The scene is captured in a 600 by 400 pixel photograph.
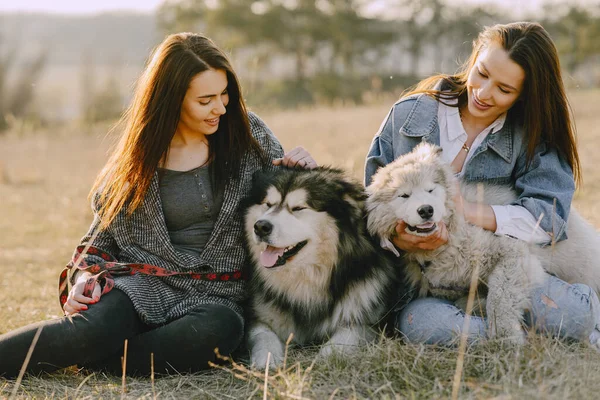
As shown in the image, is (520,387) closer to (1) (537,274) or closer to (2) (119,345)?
→ (1) (537,274)

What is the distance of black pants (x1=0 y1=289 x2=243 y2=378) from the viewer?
2729mm

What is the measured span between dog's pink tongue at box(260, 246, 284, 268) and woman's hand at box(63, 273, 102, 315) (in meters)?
0.81

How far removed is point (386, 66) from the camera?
29.3 meters

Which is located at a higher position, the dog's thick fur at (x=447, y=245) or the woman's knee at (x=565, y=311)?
the dog's thick fur at (x=447, y=245)

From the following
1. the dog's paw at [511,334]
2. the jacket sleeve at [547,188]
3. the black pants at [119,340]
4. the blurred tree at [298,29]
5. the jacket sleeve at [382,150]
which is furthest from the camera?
the blurred tree at [298,29]

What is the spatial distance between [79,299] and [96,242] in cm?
41

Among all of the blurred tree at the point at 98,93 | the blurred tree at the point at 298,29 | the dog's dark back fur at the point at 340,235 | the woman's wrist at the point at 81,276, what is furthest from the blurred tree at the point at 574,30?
the woman's wrist at the point at 81,276

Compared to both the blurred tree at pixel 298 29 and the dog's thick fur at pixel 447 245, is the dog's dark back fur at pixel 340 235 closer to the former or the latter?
the dog's thick fur at pixel 447 245

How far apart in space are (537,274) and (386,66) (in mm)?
27655

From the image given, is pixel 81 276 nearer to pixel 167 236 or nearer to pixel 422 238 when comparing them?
pixel 167 236

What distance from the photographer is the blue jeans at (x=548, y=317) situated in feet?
9.14

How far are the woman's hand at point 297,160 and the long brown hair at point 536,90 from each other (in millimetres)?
802

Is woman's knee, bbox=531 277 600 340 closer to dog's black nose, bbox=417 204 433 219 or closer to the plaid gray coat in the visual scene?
dog's black nose, bbox=417 204 433 219

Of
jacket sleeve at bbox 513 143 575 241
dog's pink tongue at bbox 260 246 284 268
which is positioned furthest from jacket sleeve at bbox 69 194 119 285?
jacket sleeve at bbox 513 143 575 241
